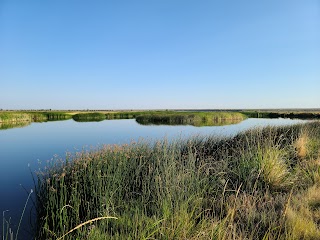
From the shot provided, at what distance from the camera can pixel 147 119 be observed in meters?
55.3

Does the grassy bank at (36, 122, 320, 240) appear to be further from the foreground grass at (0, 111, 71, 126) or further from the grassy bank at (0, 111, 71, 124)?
the grassy bank at (0, 111, 71, 124)

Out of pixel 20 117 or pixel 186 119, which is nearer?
pixel 186 119

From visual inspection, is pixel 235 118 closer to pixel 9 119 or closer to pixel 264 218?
pixel 9 119

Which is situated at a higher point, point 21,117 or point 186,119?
point 21,117

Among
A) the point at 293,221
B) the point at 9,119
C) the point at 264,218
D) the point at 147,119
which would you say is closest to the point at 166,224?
the point at 264,218

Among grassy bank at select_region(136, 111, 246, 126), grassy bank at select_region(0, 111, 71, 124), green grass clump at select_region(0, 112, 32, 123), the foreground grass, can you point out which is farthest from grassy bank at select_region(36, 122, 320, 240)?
grassy bank at select_region(0, 111, 71, 124)

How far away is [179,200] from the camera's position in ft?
18.3

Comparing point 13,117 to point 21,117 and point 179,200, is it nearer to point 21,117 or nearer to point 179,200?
point 21,117

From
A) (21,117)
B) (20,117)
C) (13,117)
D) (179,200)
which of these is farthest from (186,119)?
(179,200)

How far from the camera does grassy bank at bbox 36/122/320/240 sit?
4.08 m

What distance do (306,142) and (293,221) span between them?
8148mm

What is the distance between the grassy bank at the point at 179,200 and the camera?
4.08 m

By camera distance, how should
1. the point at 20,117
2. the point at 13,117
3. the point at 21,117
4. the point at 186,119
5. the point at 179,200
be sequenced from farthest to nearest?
the point at 21,117 < the point at 20,117 < the point at 13,117 < the point at 186,119 < the point at 179,200

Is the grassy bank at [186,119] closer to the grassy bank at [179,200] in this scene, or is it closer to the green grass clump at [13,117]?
the green grass clump at [13,117]
